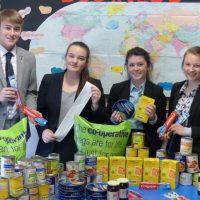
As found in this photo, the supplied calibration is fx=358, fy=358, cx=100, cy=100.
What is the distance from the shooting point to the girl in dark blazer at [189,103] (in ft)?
7.02

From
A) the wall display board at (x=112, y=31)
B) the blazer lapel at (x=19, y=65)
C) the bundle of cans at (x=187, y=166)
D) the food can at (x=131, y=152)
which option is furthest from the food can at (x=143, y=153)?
the wall display board at (x=112, y=31)

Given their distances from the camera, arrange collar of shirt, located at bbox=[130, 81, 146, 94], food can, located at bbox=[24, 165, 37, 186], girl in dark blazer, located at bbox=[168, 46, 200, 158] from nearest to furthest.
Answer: food can, located at bbox=[24, 165, 37, 186], girl in dark blazer, located at bbox=[168, 46, 200, 158], collar of shirt, located at bbox=[130, 81, 146, 94]

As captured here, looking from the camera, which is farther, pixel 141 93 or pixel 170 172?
pixel 141 93

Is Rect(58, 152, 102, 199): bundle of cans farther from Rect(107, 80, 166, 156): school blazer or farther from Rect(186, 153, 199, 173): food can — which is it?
Rect(107, 80, 166, 156): school blazer

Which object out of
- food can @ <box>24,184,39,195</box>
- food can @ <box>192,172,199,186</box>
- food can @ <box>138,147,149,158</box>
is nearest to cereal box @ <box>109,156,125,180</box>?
food can @ <box>138,147,149,158</box>

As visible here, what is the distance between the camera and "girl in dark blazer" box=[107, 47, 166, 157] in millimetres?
2436

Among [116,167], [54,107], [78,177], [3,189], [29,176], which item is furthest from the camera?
[54,107]

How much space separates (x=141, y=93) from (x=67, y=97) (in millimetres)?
511

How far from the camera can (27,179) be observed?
157 centimetres

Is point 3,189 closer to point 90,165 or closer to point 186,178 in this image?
point 90,165

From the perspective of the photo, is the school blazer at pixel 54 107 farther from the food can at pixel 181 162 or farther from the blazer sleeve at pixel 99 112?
the food can at pixel 181 162

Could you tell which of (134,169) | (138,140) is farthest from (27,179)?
(138,140)

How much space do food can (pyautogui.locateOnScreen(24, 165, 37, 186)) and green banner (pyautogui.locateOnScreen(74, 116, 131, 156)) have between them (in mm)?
453

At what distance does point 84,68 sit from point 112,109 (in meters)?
0.34
